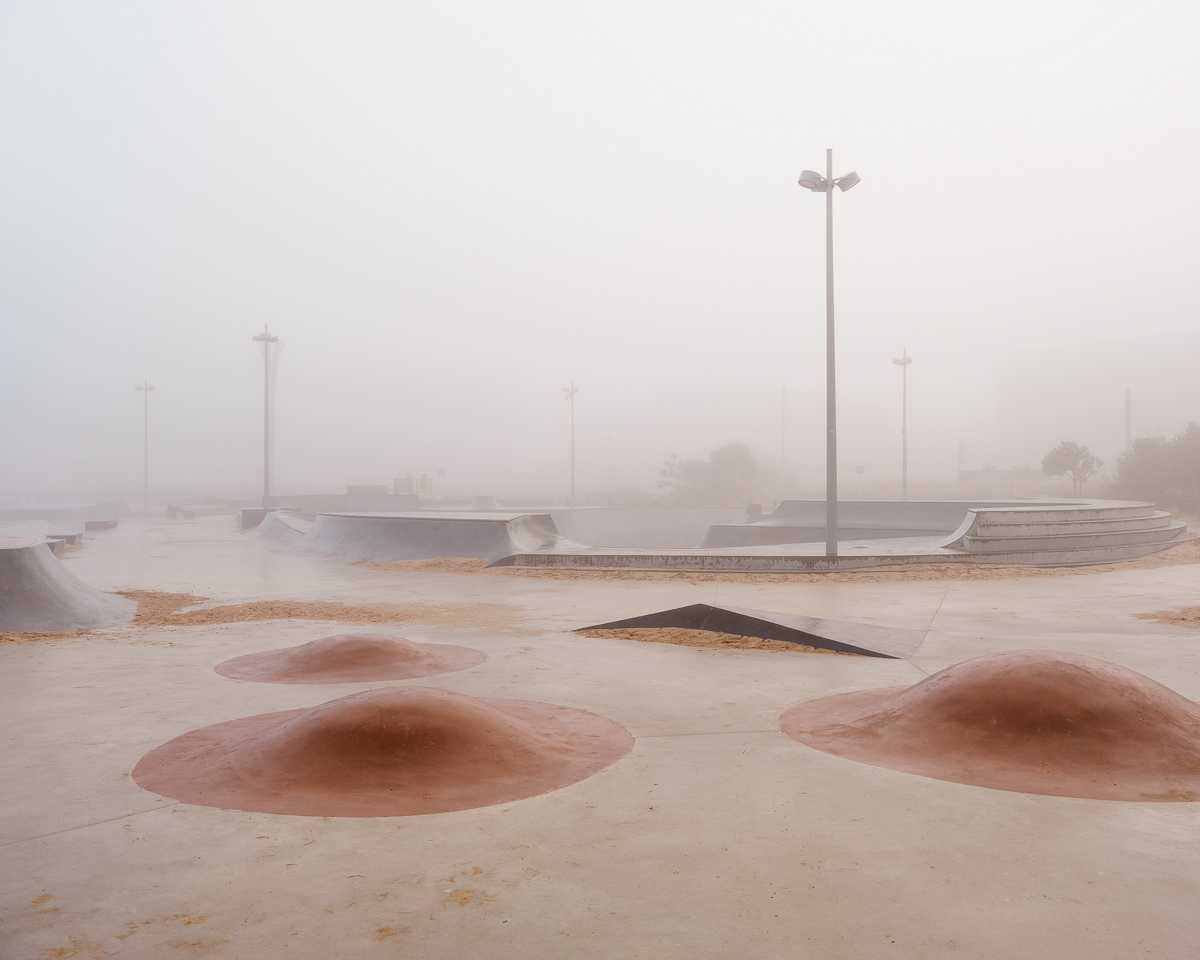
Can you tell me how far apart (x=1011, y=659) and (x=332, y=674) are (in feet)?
18.8

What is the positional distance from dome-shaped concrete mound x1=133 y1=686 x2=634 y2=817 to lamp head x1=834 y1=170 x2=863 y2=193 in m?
14.0

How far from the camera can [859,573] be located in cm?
1600

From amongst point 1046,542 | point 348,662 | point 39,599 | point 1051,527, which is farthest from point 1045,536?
point 39,599

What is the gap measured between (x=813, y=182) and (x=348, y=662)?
1353 cm

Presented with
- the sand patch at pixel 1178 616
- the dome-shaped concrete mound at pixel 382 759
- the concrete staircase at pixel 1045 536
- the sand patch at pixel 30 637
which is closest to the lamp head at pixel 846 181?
the concrete staircase at pixel 1045 536

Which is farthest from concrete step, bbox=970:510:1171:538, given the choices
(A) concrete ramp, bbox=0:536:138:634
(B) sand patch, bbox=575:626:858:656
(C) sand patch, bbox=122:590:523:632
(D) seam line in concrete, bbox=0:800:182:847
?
(D) seam line in concrete, bbox=0:800:182:847

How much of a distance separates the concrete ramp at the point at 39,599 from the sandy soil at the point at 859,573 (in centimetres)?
784

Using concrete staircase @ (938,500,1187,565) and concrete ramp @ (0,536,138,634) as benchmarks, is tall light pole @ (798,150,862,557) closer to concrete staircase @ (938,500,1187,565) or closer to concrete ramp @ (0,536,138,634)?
concrete staircase @ (938,500,1187,565)

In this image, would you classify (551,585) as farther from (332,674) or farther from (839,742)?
(839,742)

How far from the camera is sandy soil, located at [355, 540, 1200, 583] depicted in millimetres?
15328

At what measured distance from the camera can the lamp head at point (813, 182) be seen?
16.2 meters

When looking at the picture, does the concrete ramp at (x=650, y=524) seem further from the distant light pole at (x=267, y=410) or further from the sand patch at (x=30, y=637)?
the sand patch at (x=30, y=637)

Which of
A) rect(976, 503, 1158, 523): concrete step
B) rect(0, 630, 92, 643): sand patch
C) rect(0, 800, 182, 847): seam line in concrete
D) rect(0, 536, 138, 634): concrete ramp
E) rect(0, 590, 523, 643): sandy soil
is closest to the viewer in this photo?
rect(0, 800, 182, 847): seam line in concrete

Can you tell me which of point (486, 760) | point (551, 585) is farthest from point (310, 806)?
point (551, 585)
